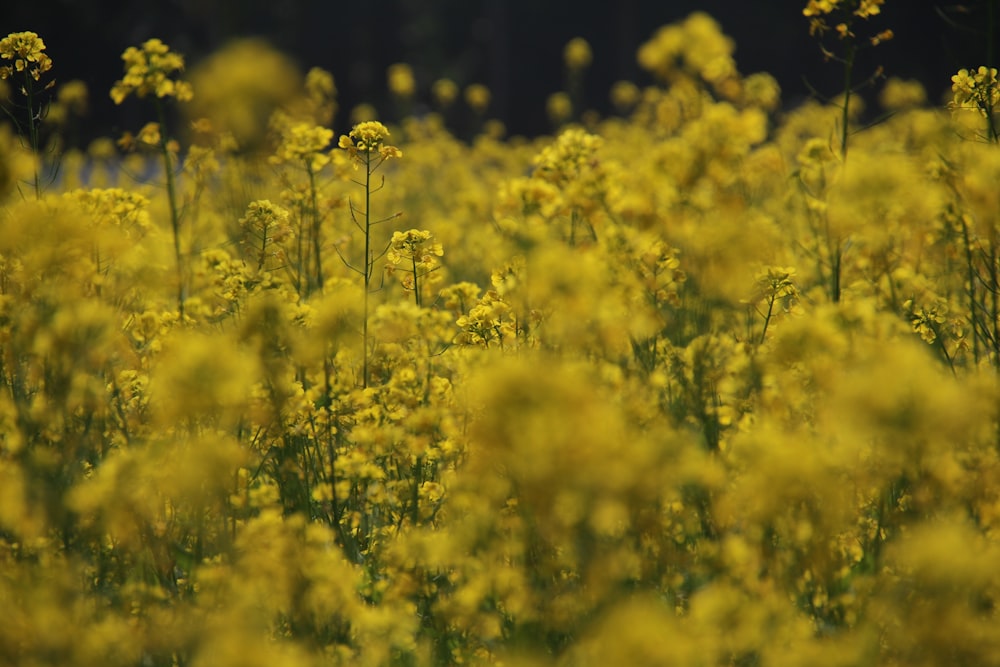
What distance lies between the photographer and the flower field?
1.85 m

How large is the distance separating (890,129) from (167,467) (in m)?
11.0

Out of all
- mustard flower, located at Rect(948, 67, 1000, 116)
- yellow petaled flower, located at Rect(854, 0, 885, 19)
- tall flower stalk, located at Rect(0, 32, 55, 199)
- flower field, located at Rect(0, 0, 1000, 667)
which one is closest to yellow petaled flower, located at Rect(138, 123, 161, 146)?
flower field, located at Rect(0, 0, 1000, 667)

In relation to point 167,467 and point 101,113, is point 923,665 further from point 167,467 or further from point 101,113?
point 101,113

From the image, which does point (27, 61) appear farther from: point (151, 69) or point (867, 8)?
point (867, 8)

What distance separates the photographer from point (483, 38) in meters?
31.7

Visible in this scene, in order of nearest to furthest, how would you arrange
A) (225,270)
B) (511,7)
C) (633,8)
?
(225,270) → (633,8) → (511,7)

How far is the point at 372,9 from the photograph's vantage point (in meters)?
31.5

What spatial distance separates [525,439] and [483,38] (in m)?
31.6

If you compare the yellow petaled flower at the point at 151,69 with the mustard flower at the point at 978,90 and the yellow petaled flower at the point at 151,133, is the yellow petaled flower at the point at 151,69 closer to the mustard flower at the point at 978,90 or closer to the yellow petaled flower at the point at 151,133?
the yellow petaled flower at the point at 151,133

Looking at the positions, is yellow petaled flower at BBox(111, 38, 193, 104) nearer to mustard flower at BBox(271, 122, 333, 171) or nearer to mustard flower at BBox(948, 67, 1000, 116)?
mustard flower at BBox(271, 122, 333, 171)

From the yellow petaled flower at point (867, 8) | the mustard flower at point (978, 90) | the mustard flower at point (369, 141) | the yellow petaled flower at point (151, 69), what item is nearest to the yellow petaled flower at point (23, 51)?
the yellow petaled flower at point (151, 69)

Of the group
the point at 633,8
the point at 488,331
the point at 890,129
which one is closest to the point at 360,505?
the point at 488,331

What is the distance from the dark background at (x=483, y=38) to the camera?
21297mm

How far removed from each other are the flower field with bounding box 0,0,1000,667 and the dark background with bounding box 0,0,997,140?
1896 cm
